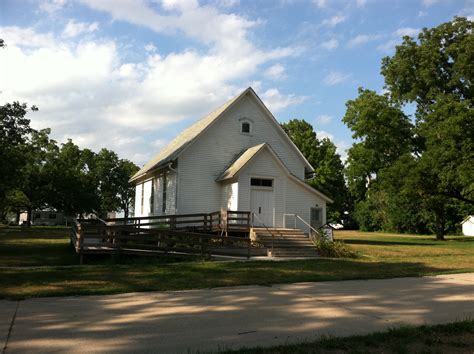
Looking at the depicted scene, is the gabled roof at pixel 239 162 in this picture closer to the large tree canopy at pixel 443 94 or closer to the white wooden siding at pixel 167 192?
the white wooden siding at pixel 167 192

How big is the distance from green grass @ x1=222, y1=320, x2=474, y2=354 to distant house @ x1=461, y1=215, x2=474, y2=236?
49389mm

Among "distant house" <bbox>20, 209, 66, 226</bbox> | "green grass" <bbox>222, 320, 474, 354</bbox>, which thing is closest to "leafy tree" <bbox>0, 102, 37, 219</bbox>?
"green grass" <bbox>222, 320, 474, 354</bbox>

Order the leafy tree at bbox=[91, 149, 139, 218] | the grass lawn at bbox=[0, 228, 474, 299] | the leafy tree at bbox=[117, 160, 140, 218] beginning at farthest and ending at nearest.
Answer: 1. the leafy tree at bbox=[117, 160, 140, 218]
2. the leafy tree at bbox=[91, 149, 139, 218]
3. the grass lawn at bbox=[0, 228, 474, 299]

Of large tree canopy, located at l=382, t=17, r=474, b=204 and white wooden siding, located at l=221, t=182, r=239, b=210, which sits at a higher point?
large tree canopy, located at l=382, t=17, r=474, b=204

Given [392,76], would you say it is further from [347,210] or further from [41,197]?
[41,197]

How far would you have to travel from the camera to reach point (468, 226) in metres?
53.0

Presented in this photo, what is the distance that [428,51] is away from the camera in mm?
39750

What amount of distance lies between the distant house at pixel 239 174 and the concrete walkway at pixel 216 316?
1293 cm

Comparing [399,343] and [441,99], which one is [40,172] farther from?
[399,343]

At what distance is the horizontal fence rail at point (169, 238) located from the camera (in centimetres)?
1670

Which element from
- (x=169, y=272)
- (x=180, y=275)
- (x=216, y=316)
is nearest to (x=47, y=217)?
(x=169, y=272)

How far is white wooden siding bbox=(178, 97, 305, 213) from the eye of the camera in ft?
80.7

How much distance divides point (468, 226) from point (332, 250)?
1579 inches

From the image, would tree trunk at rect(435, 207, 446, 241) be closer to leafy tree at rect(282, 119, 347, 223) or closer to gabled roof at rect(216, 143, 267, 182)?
leafy tree at rect(282, 119, 347, 223)
